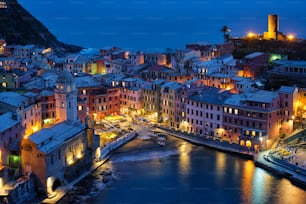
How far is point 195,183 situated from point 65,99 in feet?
27.7

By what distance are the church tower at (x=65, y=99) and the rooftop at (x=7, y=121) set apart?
3279 millimetres

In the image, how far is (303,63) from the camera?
33688 mm

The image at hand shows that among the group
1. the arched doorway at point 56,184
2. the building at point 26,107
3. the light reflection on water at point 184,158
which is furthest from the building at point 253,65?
the arched doorway at point 56,184

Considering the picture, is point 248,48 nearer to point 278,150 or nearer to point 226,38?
point 226,38

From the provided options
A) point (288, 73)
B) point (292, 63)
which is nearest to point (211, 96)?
point (288, 73)

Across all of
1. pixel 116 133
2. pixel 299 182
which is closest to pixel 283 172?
pixel 299 182

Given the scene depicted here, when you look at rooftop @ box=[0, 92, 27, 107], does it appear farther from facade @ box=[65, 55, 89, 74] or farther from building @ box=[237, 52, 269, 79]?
facade @ box=[65, 55, 89, 74]

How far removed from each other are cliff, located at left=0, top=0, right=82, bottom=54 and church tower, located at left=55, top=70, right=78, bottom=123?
108 ft

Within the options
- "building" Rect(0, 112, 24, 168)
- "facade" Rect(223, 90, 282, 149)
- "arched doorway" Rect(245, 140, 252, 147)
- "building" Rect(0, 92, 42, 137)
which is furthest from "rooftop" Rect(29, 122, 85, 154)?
"arched doorway" Rect(245, 140, 252, 147)

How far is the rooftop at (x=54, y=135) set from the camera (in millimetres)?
21566

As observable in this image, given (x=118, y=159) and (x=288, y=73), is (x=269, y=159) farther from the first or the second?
(x=288, y=73)

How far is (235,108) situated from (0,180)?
1377cm

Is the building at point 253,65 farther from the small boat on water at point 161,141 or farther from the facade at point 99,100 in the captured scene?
the small boat on water at point 161,141

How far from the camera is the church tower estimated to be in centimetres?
2664
